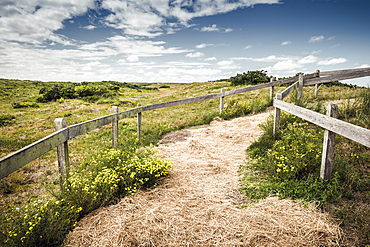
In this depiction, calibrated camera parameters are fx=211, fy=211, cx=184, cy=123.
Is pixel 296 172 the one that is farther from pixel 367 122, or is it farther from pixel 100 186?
pixel 100 186

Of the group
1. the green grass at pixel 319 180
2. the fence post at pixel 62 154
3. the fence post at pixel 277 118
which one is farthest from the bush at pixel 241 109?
the fence post at pixel 62 154

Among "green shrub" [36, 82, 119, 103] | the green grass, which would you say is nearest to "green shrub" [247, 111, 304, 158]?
the green grass

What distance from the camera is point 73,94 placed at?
74.3 feet

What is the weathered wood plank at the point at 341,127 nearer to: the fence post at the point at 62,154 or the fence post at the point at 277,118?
the fence post at the point at 277,118

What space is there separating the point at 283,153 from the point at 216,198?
181 cm

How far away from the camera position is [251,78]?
1078 inches

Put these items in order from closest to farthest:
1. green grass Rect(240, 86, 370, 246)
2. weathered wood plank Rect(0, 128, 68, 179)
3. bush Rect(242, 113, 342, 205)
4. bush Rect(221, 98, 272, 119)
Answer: weathered wood plank Rect(0, 128, 68, 179) → green grass Rect(240, 86, 370, 246) → bush Rect(242, 113, 342, 205) → bush Rect(221, 98, 272, 119)

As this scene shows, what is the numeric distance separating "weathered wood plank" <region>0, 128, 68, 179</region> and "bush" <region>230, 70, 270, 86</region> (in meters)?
25.6

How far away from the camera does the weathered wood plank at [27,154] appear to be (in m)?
2.44

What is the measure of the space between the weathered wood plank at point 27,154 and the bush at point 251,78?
25.6 metres

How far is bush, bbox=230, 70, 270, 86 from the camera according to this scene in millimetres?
26206

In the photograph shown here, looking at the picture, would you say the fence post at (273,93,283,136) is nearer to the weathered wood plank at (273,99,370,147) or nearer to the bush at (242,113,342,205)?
the bush at (242,113,342,205)

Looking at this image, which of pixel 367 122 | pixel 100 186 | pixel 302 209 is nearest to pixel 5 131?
pixel 100 186

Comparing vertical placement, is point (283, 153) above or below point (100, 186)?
above
